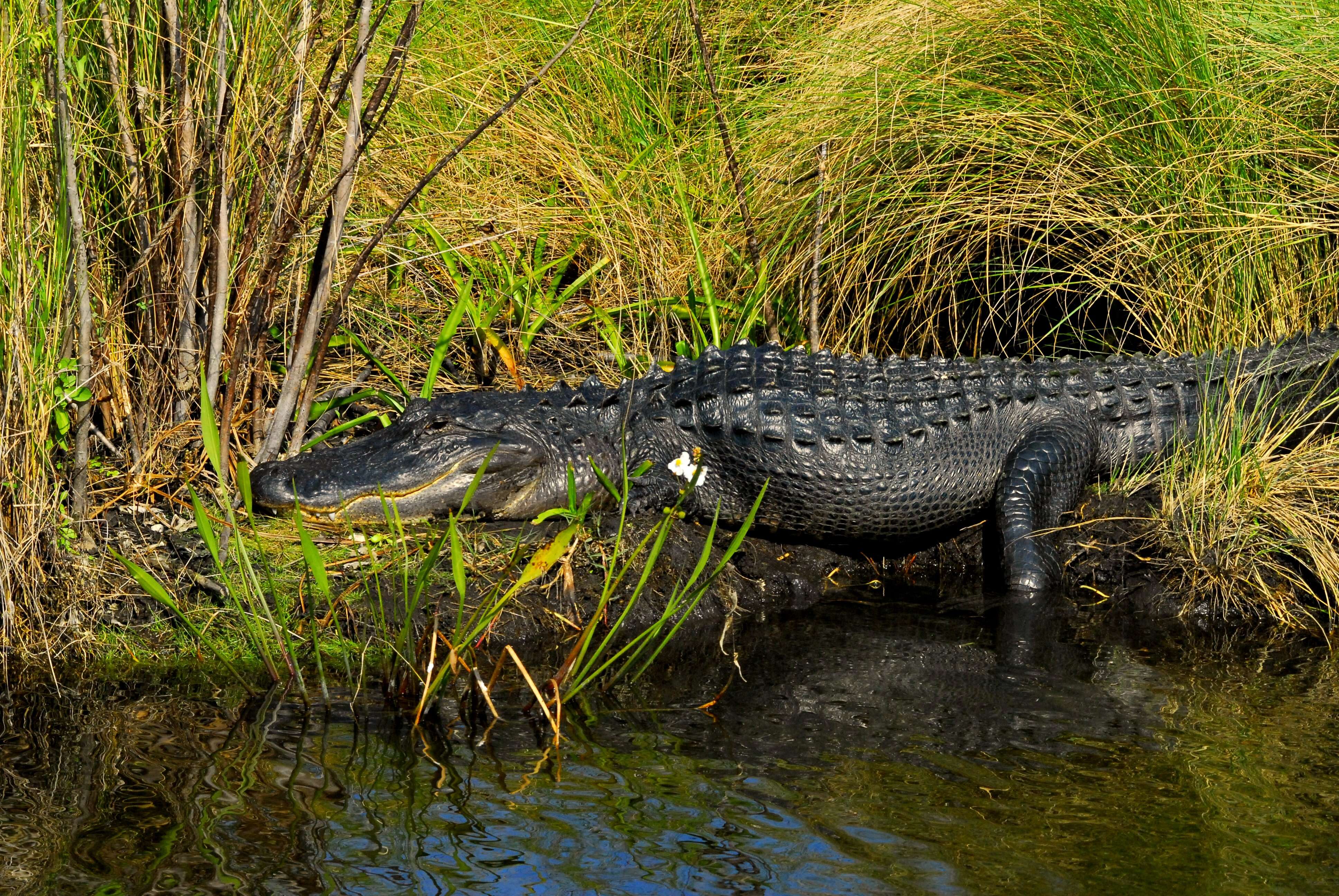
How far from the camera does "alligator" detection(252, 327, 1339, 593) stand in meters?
4.72

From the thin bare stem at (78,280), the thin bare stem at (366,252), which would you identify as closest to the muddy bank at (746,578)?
the thin bare stem at (78,280)

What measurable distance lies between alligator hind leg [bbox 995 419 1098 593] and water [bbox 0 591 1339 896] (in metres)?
0.93

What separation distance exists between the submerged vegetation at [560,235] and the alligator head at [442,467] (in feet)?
0.48

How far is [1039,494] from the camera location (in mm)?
4793

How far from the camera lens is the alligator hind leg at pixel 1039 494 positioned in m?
4.62

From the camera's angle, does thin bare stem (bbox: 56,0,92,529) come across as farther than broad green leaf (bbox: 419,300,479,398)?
No

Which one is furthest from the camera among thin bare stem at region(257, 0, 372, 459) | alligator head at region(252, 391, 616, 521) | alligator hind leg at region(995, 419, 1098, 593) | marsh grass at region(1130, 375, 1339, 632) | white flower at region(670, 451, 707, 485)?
white flower at region(670, 451, 707, 485)

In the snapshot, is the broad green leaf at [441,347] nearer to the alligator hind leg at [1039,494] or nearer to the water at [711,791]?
the water at [711,791]

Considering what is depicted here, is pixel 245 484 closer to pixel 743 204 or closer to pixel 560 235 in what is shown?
pixel 560 235

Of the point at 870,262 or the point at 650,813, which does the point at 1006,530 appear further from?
the point at 650,813

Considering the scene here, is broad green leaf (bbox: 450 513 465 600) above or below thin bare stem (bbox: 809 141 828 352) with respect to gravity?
below

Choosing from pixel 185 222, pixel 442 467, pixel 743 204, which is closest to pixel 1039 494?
pixel 743 204

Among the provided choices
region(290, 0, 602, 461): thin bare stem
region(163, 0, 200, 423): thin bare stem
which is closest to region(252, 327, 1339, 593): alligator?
region(290, 0, 602, 461): thin bare stem

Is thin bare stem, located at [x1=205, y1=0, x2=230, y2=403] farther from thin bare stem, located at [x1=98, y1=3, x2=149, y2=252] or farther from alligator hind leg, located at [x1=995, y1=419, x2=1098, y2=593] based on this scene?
alligator hind leg, located at [x1=995, y1=419, x2=1098, y2=593]
